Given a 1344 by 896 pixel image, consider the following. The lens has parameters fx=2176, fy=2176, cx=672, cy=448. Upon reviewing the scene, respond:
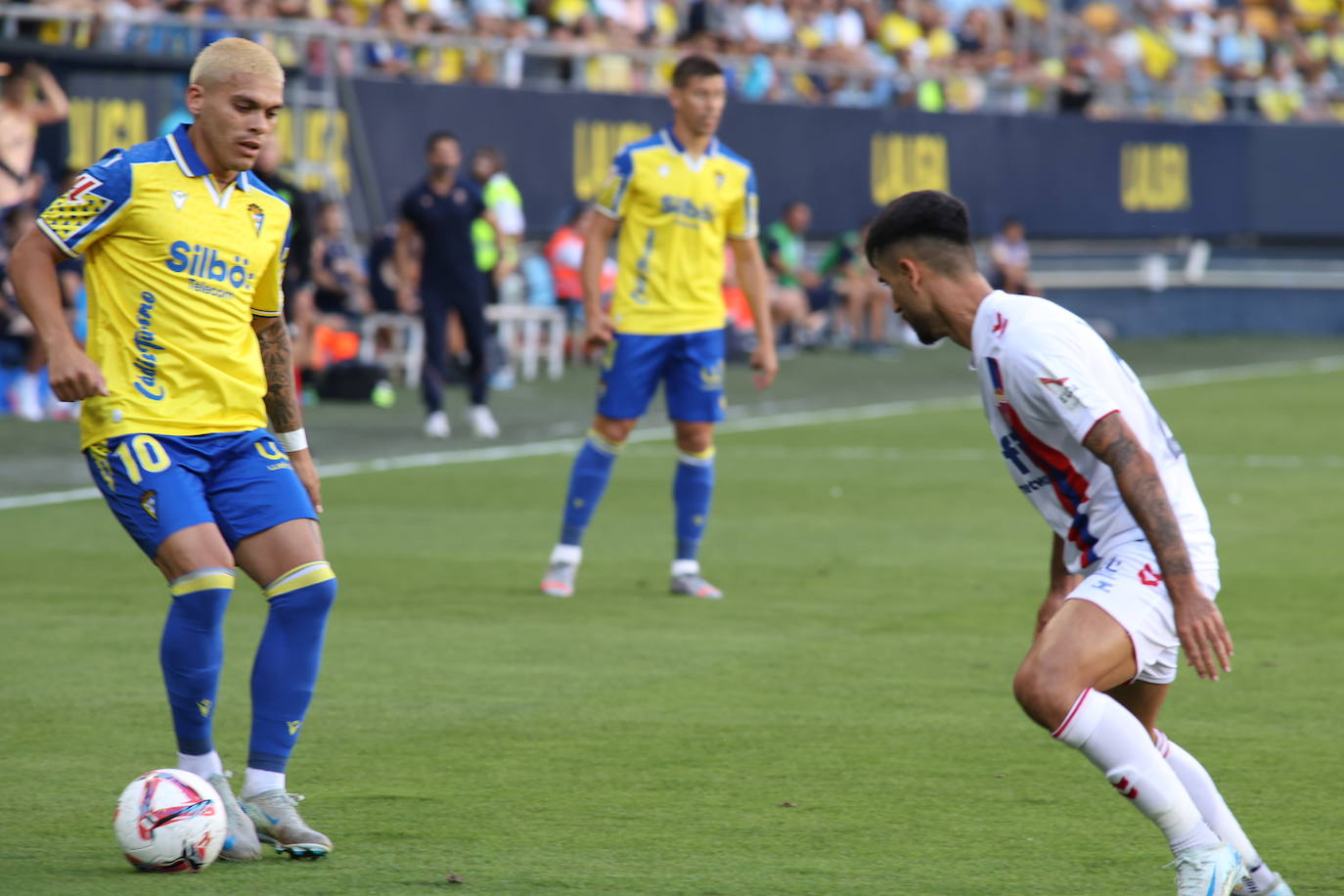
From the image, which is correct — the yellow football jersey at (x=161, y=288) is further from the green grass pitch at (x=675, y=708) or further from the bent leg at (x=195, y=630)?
the green grass pitch at (x=675, y=708)

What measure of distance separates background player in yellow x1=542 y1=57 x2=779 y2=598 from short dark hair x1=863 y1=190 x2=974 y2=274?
16.5 ft

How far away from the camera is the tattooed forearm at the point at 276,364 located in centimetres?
584

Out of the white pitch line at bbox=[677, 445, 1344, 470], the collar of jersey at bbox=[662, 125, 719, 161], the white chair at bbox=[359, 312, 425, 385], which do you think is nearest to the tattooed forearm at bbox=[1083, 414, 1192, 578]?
the collar of jersey at bbox=[662, 125, 719, 161]

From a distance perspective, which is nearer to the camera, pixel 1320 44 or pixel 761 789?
pixel 761 789

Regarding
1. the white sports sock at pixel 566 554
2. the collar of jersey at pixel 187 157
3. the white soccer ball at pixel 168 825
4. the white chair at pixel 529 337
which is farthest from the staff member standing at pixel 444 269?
the white soccer ball at pixel 168 825

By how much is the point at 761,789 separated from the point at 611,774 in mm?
465

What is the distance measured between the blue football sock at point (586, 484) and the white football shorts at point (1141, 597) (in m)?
5.50

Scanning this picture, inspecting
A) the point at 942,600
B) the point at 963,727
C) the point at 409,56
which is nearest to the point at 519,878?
the point at 963,727

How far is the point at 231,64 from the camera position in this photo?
5.39 m

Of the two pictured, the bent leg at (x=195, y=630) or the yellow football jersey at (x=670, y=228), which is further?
the yellow football jersey at (x=670, y=228)

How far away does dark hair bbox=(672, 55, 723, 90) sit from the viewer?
9.81 metres

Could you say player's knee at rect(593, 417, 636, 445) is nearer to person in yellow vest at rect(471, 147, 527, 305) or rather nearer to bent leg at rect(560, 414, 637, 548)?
bent leg at rect(560, 414, 637, 548)

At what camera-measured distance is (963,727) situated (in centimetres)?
718

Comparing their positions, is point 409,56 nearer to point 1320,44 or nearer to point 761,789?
point 761,789
